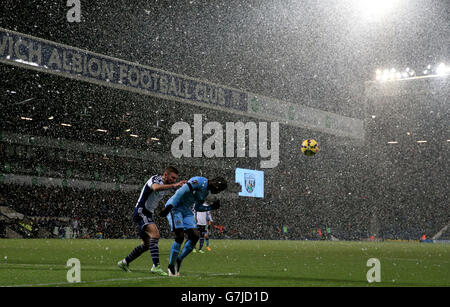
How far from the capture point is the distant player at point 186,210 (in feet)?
33.4

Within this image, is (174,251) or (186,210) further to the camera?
(186,210)

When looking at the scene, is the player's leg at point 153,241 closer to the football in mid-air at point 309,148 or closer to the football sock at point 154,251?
the football sock at point 154,251

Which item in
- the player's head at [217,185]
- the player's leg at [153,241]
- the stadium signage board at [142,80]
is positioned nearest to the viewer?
the player's head at [217,185]

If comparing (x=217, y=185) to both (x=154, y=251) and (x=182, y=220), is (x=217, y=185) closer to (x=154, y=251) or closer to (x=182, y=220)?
(x=182, y=220)

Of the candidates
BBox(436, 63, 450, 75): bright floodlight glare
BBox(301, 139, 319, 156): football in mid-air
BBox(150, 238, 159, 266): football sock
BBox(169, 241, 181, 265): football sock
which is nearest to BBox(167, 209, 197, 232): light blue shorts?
BBox(169, 241, 181, 265): football sock

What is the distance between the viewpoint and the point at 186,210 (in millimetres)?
10469

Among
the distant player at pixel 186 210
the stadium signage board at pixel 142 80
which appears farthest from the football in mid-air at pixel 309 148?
A: the distant player at pixel 186 210

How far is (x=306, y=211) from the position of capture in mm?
59344

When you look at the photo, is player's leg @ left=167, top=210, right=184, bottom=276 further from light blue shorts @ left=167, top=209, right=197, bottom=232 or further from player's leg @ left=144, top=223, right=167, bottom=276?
player's leg @ left=144, top=223, right=167, bottom=276

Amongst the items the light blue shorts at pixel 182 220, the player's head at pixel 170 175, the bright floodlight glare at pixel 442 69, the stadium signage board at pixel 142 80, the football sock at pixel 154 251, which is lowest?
the football sock at pixel 154 251

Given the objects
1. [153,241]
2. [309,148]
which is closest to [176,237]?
[153,241]

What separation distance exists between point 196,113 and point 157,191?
27350 millimetres

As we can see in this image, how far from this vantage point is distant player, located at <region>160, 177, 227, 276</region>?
10.2 meters
